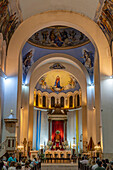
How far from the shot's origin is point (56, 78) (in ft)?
90.1

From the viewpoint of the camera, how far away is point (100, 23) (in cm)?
1520

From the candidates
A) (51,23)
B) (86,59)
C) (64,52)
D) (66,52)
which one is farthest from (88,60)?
(51,23)

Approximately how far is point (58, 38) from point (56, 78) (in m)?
6.82

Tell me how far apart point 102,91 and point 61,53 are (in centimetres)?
887

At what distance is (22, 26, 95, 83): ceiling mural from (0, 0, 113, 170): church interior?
90 mm

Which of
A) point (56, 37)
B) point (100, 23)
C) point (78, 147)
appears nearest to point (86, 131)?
point (78, 147)

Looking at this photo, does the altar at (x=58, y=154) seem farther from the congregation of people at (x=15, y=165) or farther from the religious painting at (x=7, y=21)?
the religious painting at (x=7, y=21)

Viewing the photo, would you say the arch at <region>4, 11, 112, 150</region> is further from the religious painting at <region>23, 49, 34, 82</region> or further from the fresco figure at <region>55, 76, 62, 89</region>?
the fresco figure at <region>55, 76, 62, 89</region>

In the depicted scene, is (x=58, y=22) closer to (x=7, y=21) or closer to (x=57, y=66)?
(x=7, y=21)

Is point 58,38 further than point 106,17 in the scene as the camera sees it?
Yes

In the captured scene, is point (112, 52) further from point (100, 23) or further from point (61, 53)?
point (61, 53)

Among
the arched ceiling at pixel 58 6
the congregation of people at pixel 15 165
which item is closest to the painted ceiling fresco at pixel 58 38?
the arched ceiling at pixel 58 6

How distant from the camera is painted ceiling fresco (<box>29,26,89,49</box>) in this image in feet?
68.6

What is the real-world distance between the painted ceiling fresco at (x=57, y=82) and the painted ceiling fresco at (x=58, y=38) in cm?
541
